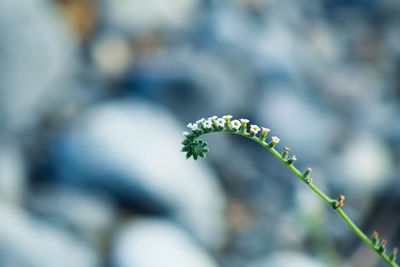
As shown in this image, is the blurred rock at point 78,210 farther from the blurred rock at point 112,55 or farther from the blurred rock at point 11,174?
the blurred rock at point 112,55

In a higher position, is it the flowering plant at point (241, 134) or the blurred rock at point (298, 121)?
the blurred rock at point (298, 121)

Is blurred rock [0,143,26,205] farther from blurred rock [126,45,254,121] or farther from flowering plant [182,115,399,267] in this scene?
flowering plant [182,115,399,267]

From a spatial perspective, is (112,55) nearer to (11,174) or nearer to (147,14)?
(147,14)

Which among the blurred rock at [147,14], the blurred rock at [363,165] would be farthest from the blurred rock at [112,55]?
the blurred rock at [363,165]

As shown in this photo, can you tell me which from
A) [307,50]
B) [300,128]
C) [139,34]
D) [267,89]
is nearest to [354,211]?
[300,128]

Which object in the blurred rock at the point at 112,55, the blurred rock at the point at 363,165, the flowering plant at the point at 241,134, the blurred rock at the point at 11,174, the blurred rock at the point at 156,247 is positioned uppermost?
the blurred rock at the point at 112,55

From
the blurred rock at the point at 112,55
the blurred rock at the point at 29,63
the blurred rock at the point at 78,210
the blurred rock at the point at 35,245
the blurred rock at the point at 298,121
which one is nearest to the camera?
the blurred rock at the point at 35,245

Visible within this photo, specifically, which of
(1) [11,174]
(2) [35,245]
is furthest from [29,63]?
(2) [35,245]
